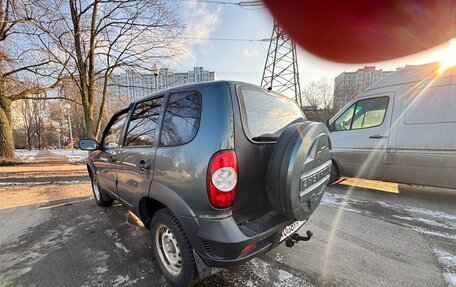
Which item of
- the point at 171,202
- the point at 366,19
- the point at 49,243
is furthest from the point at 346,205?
the point at 366,19

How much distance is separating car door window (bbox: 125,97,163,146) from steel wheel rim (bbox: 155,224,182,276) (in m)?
0.90

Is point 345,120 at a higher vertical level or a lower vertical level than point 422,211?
higher

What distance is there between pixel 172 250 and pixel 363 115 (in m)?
4.81

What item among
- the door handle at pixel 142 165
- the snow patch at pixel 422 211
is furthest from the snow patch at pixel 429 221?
the door handle at pixel 142 165

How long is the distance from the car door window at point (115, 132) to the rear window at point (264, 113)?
6.08ft

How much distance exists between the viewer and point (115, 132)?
3.21 m

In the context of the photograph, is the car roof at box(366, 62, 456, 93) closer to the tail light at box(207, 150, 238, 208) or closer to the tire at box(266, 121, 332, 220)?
the tire at box(266, 121, 332, 220)

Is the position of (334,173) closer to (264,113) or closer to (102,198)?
(264,113)

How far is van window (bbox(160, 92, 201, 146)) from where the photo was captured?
70.2 inches

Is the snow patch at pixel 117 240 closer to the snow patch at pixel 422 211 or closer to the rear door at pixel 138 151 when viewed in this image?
the rear door at pixel 138 151

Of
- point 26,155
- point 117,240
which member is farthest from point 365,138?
point 26,155

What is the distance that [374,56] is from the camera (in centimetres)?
1054

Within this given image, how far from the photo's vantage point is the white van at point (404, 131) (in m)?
3.82

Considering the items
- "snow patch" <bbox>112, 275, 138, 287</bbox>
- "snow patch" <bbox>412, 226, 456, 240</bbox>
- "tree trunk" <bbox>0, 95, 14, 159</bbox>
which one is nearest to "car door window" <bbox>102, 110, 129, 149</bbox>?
"snow patch" <bbox>112, 275, 138, 287</bbox>
